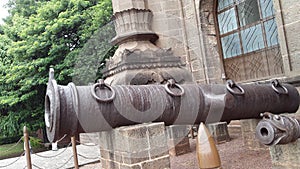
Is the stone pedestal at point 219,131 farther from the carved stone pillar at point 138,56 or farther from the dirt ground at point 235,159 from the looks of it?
the carved stone pillar at point 138,56

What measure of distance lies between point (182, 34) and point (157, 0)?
3.63 feet

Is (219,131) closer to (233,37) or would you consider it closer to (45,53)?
(233,37)

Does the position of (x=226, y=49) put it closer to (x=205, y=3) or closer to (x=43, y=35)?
(x=205, y=3)

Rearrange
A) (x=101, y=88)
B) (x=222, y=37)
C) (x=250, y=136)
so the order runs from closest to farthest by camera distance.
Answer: (x=101, y=88), (x=250, y=136), (x=222, y=37)

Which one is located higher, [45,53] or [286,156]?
[45,53]

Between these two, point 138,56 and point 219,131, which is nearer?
point 219,131

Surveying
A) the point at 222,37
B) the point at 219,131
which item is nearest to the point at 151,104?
the point at 219,131

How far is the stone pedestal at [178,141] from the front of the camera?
523cm

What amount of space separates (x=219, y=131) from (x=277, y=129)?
336 centimetres

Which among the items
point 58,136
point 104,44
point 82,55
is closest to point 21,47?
point 82,55

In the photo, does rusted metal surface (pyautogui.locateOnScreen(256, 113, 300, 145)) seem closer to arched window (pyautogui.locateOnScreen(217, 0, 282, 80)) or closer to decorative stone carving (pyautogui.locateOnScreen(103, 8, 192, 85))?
arched window (pyautogui.locateOnScreen(217, 0, 282, 80))

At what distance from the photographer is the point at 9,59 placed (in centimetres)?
1218

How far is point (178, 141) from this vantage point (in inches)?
210

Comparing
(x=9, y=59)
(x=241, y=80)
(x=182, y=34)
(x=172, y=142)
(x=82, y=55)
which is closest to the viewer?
(x=172, y=142)
